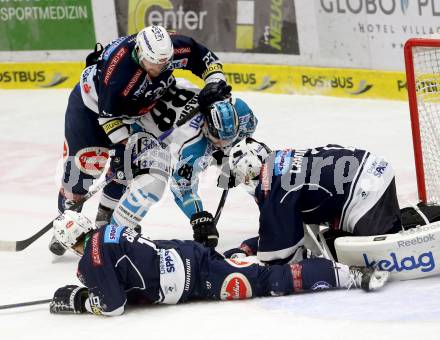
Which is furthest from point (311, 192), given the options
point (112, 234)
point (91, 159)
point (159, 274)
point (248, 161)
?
point (91, 159)

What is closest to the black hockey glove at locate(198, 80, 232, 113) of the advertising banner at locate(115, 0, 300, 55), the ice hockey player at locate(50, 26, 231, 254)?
the ice hockey player at locate(50, 26, 231, 254)

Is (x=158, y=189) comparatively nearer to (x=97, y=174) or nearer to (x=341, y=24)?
(x=97, y=174)

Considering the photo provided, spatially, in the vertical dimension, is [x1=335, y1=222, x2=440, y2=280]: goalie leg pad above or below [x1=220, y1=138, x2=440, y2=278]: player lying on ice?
below

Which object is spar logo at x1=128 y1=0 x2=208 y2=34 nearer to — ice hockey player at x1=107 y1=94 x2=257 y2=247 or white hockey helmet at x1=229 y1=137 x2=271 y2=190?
ice hockey player at x1=107 y1=94 x2=257 y2=247

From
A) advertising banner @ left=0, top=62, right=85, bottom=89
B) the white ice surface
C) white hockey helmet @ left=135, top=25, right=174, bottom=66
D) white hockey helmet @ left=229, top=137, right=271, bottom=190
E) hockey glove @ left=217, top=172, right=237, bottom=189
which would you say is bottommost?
the white ice surface

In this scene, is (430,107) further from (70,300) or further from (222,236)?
(70,300)

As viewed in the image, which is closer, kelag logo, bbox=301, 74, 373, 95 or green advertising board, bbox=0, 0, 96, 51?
kelag logo, bbox=301, 74, 373, 95

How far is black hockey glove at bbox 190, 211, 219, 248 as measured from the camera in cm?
493

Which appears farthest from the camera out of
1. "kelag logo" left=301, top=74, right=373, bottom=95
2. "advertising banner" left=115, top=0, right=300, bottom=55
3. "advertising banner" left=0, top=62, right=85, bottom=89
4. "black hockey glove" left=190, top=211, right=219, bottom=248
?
"advertising banner" left=0, top=62, right=85, bottom=89

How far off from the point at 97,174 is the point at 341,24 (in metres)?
2.96

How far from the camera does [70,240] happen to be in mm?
4234

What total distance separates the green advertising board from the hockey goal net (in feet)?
14.9

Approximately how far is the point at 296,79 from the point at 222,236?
2.91 metres

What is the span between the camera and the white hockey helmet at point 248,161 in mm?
4371
